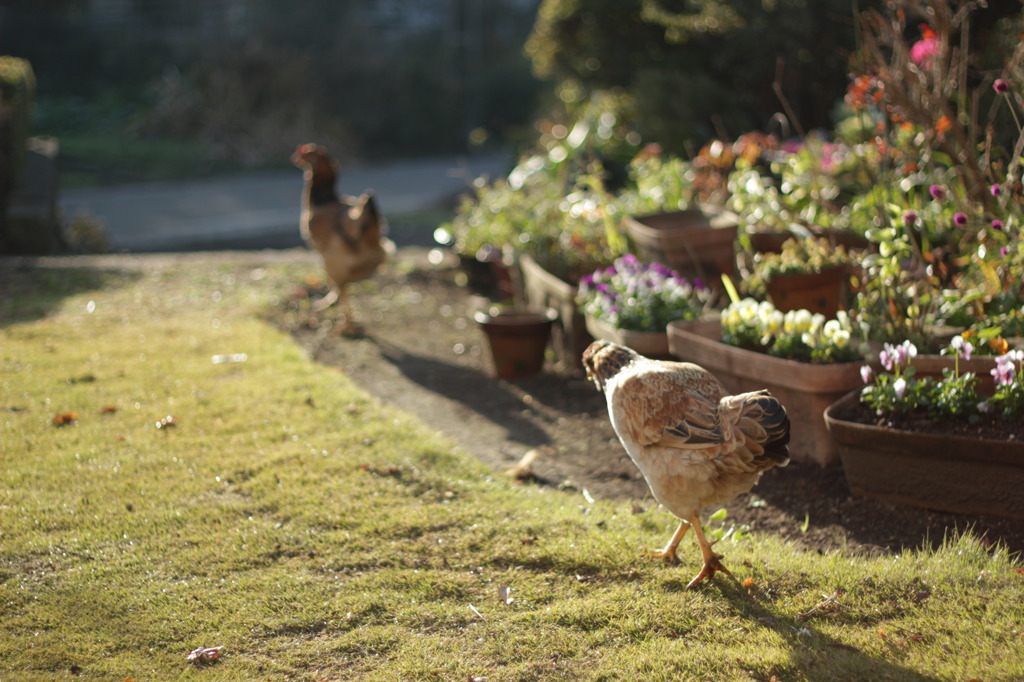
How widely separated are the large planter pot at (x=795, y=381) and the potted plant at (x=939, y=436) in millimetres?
169

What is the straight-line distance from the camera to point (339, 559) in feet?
12.7

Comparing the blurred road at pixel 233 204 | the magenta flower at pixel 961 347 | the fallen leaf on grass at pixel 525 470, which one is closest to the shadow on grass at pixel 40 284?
the blurred road at pixel 233 204

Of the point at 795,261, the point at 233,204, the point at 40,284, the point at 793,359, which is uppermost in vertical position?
the point at 795,261

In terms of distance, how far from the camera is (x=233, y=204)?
15898 mm

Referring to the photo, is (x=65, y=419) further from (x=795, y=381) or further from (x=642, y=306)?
(x=795, y=381)

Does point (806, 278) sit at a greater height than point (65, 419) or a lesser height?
greater

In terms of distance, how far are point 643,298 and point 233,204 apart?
12005 millimetres

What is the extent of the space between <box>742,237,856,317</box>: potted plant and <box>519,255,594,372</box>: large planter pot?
116cm

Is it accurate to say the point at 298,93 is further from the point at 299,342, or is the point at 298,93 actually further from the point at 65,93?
the point at 299,342

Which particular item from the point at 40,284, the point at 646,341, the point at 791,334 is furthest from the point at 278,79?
the point at 791,334

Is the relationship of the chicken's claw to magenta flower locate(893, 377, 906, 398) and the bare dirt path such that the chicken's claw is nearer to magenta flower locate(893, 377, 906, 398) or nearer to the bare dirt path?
the bare dirt path

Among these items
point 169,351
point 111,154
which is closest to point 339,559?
point 169,351

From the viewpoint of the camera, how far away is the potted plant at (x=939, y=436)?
384 centimetres

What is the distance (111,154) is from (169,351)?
45.8 ft
